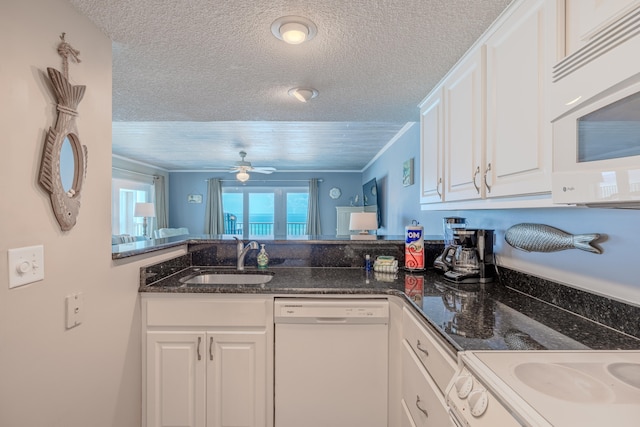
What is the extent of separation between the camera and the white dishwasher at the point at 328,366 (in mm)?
1565

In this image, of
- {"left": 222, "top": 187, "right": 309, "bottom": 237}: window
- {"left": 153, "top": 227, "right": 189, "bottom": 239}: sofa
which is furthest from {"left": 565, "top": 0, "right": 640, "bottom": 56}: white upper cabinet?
{"left": 222, "top": 187, "right": 309, "bottom": 237}: window

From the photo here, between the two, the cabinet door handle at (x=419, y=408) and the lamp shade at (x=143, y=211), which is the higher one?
the lamp shade at (x=143, y=211)

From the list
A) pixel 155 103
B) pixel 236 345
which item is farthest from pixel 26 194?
pixel 155 103

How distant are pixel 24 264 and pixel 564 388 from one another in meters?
1.49

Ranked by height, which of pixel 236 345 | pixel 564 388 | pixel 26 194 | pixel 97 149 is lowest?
pixel 236 345

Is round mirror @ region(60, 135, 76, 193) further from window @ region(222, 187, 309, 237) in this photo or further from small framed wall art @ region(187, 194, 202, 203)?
small framed wall art @ region(187, 194, 202, 203)

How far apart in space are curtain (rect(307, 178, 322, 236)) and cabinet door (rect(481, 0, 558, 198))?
19.9 ft

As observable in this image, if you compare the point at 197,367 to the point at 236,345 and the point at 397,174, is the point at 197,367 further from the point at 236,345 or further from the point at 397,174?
the point at 397,174

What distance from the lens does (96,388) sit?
1.27 m

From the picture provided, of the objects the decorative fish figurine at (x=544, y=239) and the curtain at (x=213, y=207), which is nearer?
the decorative fish figurine at (x=544, y=239)

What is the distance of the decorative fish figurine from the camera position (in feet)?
3.63

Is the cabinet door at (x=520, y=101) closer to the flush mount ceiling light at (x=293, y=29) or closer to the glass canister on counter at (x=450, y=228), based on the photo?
the glass canister on counter at (x=450, y=228)

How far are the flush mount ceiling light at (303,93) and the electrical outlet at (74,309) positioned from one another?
5.01 feet

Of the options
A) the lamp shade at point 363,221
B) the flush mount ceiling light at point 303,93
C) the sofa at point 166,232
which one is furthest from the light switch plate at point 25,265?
the sofa at point 166,232
